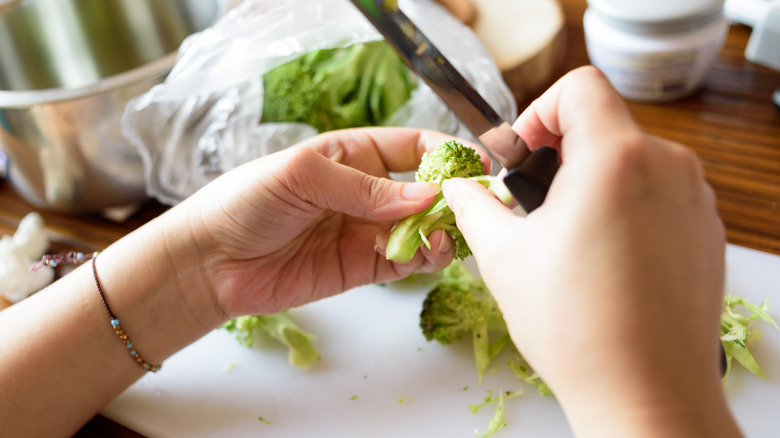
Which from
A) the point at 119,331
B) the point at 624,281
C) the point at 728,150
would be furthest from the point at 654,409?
the point at 728,150

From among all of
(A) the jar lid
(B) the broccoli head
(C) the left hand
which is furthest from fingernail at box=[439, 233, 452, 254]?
(A) the jar lid

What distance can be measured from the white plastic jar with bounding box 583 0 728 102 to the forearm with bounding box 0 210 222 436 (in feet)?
3.33

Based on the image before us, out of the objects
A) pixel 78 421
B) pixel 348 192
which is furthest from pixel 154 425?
pixel 348 192

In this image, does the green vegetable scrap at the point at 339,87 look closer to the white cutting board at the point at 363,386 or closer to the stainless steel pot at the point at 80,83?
the stainless steel pot at the point at 80,83

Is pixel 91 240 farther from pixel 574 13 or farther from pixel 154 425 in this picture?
pixel 574 13

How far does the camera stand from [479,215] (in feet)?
2.42

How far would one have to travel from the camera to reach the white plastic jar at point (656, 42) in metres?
1.38

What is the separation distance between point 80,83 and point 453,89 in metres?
1.32

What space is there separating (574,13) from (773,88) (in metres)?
0.58

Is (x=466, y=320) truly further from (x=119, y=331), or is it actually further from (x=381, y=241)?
(x=119, y=331)

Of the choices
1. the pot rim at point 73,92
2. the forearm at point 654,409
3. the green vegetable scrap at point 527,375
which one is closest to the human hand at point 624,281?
the forearm at point 654,409

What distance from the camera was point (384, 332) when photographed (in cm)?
119

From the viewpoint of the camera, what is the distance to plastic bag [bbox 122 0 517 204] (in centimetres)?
142

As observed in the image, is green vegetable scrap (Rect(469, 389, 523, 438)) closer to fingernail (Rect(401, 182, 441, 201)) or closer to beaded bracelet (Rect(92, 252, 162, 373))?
fingernail (Rect(401, 182, 441, 201))
